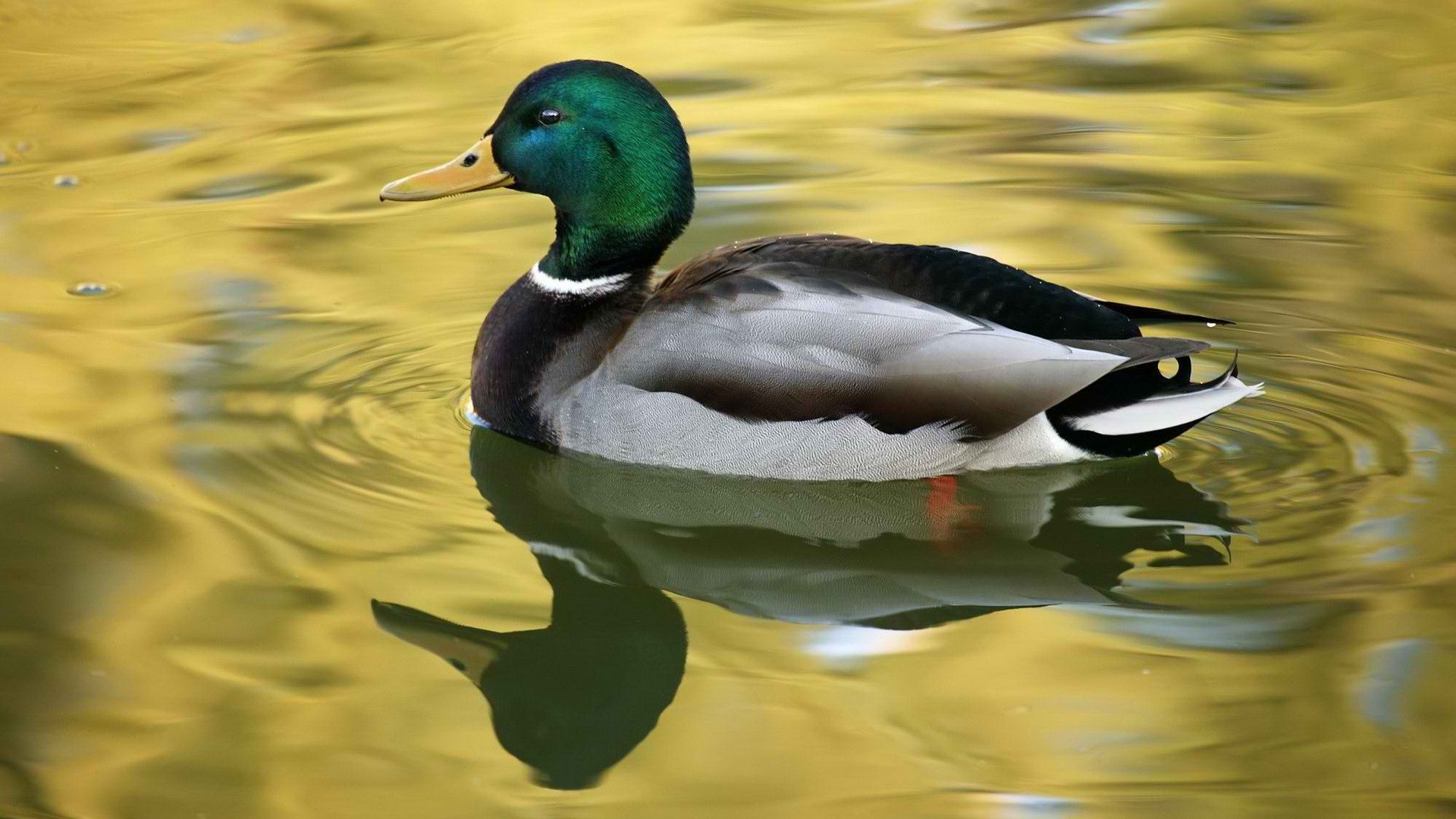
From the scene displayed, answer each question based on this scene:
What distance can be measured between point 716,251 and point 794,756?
2006 millimetres

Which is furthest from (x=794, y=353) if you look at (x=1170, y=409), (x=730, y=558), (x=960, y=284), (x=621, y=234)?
(x=1170, y=409)

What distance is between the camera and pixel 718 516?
17.4ft

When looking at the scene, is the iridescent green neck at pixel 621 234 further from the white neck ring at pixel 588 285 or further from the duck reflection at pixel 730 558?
the duck reflection at pixel 730 558

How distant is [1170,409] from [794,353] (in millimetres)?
1059

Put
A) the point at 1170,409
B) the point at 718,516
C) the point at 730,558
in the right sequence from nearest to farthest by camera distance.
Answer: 1. the point at 730,558
2. the point at 1170,409
3. the point at 718,516

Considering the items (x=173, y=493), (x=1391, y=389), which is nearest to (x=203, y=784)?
(x=173, y=493)

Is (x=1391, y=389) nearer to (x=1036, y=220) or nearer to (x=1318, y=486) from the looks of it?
(x=1318, y=486)

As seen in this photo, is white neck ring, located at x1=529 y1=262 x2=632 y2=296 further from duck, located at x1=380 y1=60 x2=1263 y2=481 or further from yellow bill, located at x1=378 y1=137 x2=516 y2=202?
yellow bill, located at x1=378 y1=137 x2=516 y2=202

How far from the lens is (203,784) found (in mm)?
4023

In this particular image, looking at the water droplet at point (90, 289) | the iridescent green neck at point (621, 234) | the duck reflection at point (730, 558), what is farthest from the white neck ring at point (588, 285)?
the water droplet at point (90, 289)

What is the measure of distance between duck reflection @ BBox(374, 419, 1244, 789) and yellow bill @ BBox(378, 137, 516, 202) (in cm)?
76

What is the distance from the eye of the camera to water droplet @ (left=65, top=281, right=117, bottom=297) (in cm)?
698

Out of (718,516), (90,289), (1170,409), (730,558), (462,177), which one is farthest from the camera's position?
(90,289)

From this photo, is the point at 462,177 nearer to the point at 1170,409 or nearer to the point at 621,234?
the point at 621,234
